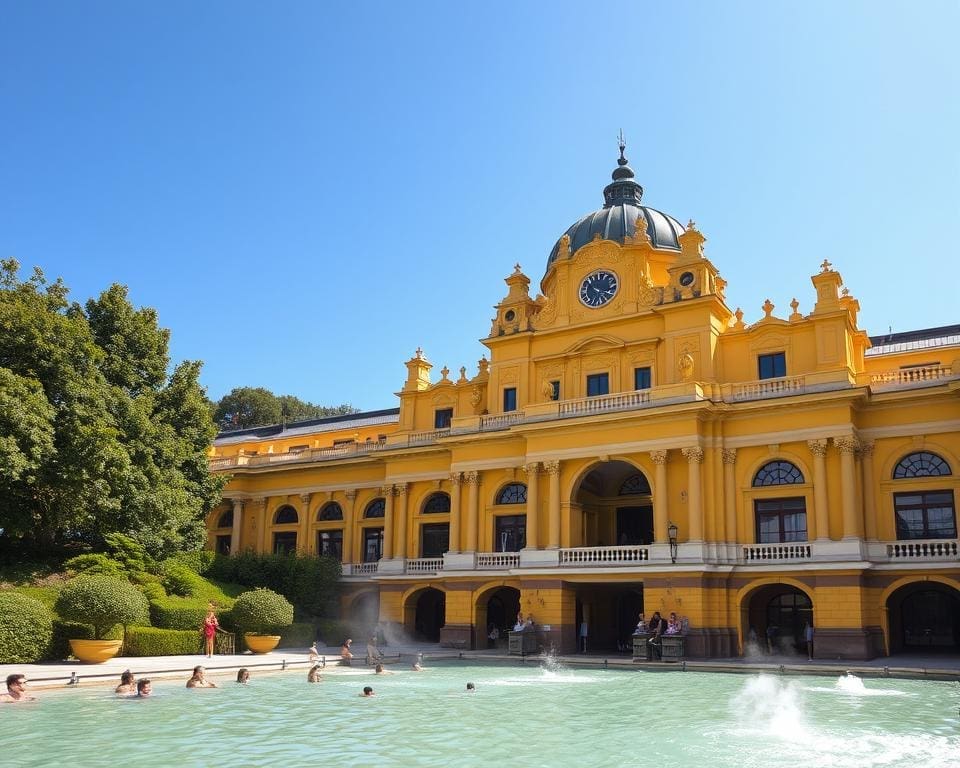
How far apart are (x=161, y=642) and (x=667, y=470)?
63.9 feet

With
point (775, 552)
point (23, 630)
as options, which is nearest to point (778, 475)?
point (775, 552)

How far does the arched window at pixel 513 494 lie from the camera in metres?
40.8

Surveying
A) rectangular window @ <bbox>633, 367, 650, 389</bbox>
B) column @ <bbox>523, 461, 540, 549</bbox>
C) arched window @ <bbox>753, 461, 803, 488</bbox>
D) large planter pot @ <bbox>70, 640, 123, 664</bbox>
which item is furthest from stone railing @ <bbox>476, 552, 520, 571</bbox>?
large planter pot @ <bbox>70, 640, 123, 664</bbox>

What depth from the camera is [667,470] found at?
35.7 metres

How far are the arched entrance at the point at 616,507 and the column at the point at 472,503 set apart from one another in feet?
15.9

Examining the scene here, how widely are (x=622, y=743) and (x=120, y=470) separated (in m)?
22.4

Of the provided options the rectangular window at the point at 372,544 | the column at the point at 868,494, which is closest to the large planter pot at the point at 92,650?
the rectangular window at the point at 372,544

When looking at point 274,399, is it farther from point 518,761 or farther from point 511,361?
point 518,761

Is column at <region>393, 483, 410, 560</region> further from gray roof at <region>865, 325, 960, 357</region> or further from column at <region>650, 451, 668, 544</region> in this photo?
gray roof at <region>865, 325, 960, 357</region>

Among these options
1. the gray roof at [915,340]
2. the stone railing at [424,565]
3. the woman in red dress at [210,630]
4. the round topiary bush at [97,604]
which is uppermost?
the gray roof at [915,340]

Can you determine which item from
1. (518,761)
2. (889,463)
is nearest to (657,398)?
(889,463)

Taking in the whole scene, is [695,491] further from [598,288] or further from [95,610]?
[95,610]

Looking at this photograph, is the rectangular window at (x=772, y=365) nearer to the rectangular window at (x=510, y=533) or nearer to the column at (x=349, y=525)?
the rectangular window at (x=510, y=533)

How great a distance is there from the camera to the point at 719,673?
96.2 ft
